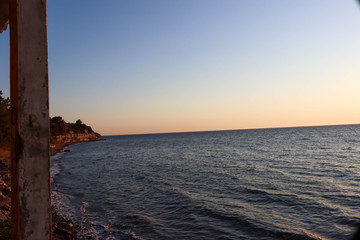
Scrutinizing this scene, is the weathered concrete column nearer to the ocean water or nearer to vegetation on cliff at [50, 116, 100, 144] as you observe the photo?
the ocean water

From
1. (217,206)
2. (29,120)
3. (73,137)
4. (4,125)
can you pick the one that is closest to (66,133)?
(73,137)

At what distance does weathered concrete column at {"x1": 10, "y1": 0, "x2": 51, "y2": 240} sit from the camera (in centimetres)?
166

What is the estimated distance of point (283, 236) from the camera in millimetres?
8898

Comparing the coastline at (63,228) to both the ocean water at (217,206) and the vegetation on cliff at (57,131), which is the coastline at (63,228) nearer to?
the ocean water at (217,206)

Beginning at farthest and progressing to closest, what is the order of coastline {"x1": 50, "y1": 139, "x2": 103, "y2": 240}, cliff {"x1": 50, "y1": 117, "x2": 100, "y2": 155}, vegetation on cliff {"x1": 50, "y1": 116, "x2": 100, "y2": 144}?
1. vegetation on cliff {"x1": 50, "y1": 116, "x2": 100, "y2": 144}
2. cliff {"x1": 50, "y1": 117, "x2": 100, "y2": 155}
3. coastline {"x1": 50, "y1": 139, "x2": 103, "y2": 240}

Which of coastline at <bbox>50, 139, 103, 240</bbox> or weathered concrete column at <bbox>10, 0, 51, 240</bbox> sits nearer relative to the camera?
weathered concrete column at <bbox>10, 0, 51, 240</bbox>

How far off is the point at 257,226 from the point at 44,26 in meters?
10.4

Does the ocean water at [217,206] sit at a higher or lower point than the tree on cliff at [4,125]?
lower

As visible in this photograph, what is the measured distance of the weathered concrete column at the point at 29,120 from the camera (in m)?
1.66

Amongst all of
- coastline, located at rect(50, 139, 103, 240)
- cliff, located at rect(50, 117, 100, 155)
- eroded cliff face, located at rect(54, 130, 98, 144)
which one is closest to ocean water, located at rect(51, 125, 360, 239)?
coastline, located at rect(50, 139, 103, 240)

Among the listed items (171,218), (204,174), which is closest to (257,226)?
(171,218)

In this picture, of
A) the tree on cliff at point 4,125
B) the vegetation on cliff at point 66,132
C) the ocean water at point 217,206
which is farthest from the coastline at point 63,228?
the vegetation on cliff at point 66,132

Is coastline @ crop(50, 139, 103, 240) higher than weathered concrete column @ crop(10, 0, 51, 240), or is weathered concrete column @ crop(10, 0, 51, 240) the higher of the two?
weathered concrete column @ crop(10, 0, 51, 240)

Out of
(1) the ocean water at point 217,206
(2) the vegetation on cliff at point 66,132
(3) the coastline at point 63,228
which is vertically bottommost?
(1) the ocean water at point 217,206
